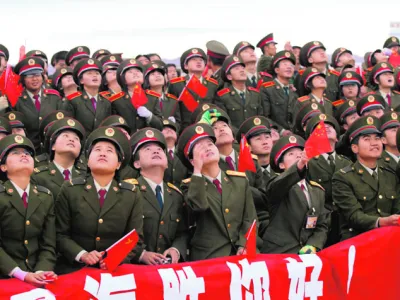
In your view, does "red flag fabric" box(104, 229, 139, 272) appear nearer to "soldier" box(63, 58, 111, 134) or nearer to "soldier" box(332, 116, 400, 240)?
"soldier" box(332, 116, 400, 240)

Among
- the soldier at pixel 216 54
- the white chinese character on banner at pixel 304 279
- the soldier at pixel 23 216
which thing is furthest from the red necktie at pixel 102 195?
the soldier at pixel 216 54

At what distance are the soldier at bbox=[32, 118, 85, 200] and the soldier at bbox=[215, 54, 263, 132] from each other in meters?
3.85

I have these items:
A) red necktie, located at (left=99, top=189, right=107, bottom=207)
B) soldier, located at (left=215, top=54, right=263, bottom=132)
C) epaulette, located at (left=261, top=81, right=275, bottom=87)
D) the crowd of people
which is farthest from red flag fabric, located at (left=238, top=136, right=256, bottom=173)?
epaulette, located at (left=261, top=81, right=275, bottom=87)

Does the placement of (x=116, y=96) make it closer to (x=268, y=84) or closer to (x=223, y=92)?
(x=223, y=92)

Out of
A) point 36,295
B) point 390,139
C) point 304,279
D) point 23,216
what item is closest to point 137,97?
point 390,139

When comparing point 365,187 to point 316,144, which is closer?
point 316,144

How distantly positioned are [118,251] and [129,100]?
14.9 ft

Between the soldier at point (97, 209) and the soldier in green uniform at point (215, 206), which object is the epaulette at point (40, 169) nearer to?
the soldier at point (97, 209)

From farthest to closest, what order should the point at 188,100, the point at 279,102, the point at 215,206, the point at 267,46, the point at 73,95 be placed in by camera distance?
1. the point at 267,46
2. the point at 279,102
3. the point at 188,100
4. the point at 73,95
5. the point at 215,206

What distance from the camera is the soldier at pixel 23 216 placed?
558cm

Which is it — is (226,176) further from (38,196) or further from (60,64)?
(60,64)

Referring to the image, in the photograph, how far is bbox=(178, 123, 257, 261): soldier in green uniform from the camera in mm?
6359

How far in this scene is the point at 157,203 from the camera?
21.0 ft

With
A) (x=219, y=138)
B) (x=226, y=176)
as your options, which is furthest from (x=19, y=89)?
(x=226, y=176)
